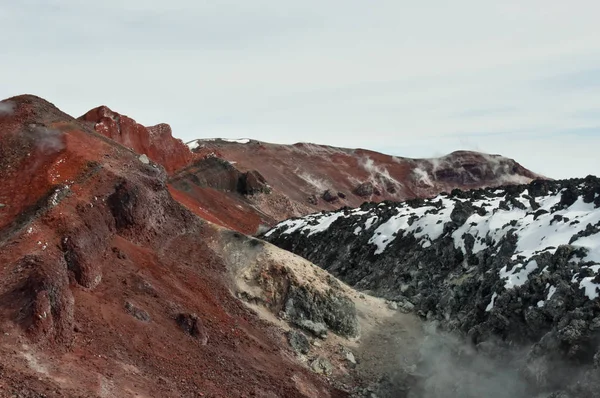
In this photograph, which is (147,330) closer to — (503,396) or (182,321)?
(182,321)

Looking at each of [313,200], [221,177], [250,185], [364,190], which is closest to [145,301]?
[221,177]

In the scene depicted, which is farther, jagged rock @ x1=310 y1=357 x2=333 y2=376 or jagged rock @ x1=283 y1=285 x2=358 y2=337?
jagged rock @ x1=283 y1=285 x2=358 y2=337

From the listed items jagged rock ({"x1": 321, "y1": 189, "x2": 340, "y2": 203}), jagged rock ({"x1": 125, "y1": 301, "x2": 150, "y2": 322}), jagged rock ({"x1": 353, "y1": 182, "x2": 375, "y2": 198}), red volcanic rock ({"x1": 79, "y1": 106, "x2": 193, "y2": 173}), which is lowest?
jagged rock ({"x1": 125, "y1": 301, "x2": 150, "y2": 322})

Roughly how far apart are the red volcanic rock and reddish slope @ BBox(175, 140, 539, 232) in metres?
13.3

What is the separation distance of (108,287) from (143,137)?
55.9 m

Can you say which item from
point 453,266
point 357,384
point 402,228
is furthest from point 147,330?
point 402,228

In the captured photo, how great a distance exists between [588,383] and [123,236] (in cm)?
2290

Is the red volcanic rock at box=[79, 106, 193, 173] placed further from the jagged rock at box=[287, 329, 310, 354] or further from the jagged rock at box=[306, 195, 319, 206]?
the jagged rock at box=[287, 329, 310, 354]

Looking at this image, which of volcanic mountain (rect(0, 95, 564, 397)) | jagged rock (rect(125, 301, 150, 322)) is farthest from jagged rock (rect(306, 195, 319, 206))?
jagged rock (rect(125, 301, 150, 322))

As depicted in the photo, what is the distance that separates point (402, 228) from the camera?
41.0m

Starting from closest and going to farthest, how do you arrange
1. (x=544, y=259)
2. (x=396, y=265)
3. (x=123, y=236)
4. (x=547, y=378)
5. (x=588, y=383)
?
1. (x=588, y=383)
2. (x=547, y=378)
3. (x=544, y=259)
4. (x=123, y=236)
5. (x=396, y=265)

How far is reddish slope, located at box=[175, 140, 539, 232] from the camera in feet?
317

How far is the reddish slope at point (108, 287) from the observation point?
1906cm

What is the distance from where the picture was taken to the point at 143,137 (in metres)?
77.9
